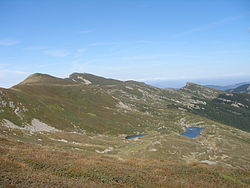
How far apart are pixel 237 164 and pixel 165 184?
4678cm

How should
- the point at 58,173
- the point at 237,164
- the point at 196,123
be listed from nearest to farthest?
the point at 58,173 < the point at 237,164 < the point at 196,123

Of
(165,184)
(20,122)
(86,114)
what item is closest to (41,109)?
(20,122)

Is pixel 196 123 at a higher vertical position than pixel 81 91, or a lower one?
lower

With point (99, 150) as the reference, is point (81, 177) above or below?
above

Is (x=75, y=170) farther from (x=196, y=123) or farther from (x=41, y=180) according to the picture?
(x=196, y=123)

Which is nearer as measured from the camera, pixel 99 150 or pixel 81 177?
pixel 81 177

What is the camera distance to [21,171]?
55.6 ft

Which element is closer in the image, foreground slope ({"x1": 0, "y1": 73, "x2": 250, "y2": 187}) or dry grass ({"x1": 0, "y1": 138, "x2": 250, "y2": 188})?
dry grass ({"x1": 0, "y1": 138, "x2": 250, "y2": 188})

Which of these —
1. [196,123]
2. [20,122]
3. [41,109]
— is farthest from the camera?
[196,123]

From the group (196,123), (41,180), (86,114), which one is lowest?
(196,123)

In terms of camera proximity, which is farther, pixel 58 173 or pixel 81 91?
pixel 81 91

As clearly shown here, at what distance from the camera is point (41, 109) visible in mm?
93188

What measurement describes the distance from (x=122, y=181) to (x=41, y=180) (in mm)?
7719

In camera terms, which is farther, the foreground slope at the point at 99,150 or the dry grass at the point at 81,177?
the foreground slope at the point at 99,150
